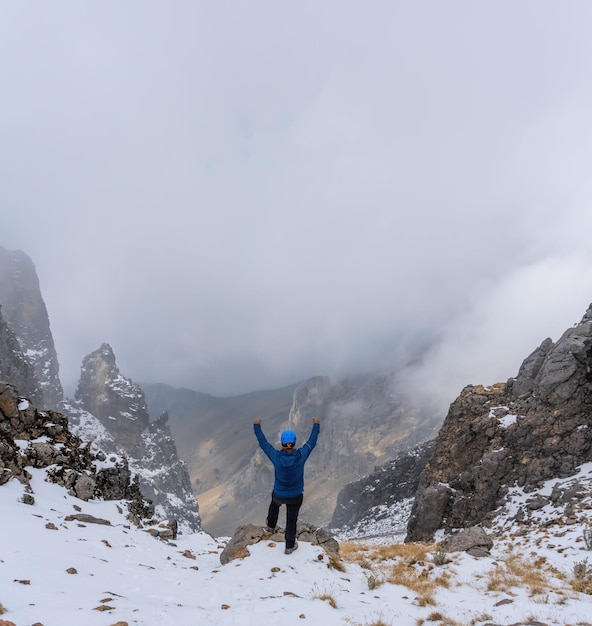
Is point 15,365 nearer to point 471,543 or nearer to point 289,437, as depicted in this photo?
point 289,437

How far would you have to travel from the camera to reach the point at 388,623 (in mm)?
7609

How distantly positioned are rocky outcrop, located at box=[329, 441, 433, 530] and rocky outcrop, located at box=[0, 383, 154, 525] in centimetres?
13966

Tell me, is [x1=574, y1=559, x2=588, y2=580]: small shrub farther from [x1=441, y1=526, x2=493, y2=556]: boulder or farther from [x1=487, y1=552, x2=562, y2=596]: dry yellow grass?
[x1=441, y1=526, x2=493, y2=556]: boulder

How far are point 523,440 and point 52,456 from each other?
39424mm

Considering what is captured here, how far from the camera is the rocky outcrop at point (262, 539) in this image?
12.1m

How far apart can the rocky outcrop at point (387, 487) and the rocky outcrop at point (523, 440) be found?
350ft

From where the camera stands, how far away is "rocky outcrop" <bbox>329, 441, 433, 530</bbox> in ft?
487

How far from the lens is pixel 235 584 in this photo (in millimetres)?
9406

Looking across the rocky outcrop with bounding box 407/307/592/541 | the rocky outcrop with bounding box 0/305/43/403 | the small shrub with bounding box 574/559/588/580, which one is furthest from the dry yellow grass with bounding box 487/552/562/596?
the rocky outcrop with bounding box 0/305/43/403

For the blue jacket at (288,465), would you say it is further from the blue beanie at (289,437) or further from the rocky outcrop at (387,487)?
the rocky outcrop at (387,487)

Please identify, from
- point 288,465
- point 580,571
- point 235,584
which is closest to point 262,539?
point 235,584

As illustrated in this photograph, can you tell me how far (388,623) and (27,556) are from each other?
774 centimetres

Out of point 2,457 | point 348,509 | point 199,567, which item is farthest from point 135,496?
point 348,509

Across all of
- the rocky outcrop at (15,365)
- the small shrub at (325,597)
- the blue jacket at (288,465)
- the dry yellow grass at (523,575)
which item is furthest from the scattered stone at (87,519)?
the rocky outcrop at (15,365)
